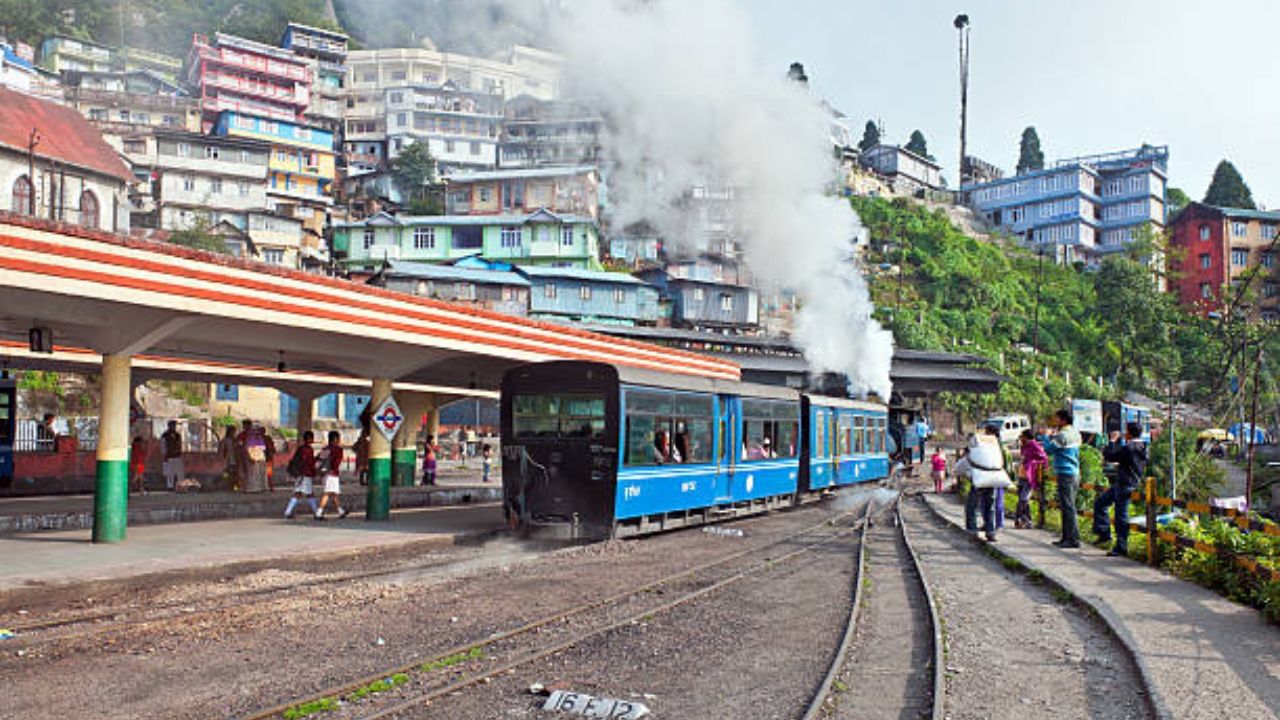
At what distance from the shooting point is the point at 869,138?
119 meters

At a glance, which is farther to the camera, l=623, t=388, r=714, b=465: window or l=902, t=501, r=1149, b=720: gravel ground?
l=623, t=388, r=714, b=465: window

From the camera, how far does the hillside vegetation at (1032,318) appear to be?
223 ft

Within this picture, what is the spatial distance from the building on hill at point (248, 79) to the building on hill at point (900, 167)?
197 feet

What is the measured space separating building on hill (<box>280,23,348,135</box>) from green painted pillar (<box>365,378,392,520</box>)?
85.2 m

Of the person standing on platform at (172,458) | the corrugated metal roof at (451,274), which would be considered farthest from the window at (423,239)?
the person standing on platform at (172,458)

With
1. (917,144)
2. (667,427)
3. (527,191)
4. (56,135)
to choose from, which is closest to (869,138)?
(917,144)

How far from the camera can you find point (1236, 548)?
1052 centimetres

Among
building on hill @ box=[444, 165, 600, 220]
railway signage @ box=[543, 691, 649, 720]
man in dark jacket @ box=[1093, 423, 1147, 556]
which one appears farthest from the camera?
building on hill @ box=[444, 165, 600, 220]

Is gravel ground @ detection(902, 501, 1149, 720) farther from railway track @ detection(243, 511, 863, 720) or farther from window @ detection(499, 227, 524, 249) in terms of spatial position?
window @ detection(499, 227, 524, 249)

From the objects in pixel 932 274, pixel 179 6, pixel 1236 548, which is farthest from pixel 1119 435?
pixel 179 6

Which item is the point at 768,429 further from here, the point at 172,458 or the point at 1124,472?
the point at 172,458

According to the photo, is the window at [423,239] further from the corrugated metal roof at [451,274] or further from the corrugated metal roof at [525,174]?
the corrugated metal roof at [525,174]

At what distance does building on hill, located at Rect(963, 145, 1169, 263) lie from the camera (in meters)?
93.5

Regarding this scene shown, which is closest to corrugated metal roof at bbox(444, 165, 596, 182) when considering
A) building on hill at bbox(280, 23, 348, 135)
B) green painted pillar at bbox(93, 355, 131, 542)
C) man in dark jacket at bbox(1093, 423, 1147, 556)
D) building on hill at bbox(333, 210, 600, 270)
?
building on hill at bbox(333, 210, 600, 270)
